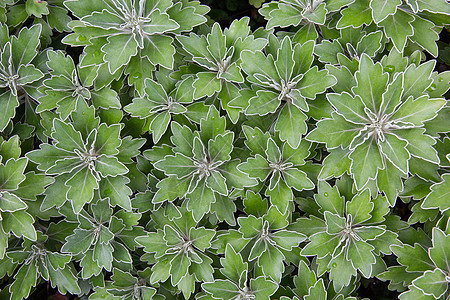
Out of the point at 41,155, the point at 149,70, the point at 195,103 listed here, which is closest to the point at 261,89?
the point at 195,103

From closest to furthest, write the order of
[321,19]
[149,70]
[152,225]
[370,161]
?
1. [370,161]
2. [321,19]
3. [149,70]
4. [152,225]

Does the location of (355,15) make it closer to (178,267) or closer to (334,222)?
(334,222)

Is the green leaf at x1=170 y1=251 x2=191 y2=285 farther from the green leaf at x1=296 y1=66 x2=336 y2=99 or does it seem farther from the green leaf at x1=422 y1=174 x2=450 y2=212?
the green leaf at x1=422 y1=174 x2=450 y2=212

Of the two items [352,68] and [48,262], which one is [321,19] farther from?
[48,262]

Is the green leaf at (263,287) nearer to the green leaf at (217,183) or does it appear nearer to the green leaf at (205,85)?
the green leaf at (217,183)

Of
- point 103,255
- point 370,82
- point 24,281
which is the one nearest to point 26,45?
point 103,255

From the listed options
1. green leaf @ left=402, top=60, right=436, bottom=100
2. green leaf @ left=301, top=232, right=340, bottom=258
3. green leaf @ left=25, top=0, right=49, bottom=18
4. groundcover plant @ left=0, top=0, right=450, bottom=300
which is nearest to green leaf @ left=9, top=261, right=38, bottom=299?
groundcover plant @ left=0, top=0, right=450, bottom=300

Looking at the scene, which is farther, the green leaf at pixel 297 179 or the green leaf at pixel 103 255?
the green leaf at pixel 103 255

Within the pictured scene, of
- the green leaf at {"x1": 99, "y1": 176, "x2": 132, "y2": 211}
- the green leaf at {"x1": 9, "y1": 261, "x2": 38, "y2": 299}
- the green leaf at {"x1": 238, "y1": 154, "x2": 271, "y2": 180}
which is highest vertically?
the green leaf at {"x1": 238, "y1": 154, "x2": 271, "y2": 180}

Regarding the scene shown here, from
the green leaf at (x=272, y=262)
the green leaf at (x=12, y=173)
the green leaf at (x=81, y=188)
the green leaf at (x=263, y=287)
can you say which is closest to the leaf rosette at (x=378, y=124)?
the green leaf at (x=272, y=262)
